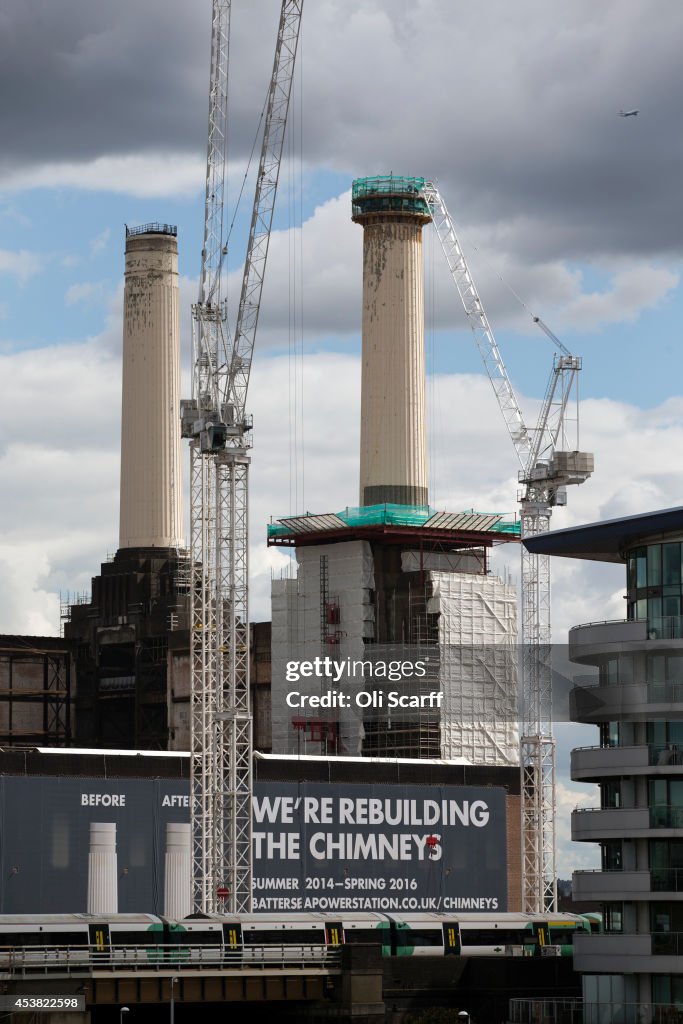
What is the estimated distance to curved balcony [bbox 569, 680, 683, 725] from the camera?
→ 8306cm

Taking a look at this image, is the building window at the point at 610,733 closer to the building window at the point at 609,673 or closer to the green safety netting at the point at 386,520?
the building window at the point at 609,673

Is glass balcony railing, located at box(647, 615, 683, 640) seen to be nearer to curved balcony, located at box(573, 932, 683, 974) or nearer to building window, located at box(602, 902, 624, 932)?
building window, located at box(602, 902, 624, 932)

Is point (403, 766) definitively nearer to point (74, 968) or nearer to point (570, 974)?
point (570, 974)

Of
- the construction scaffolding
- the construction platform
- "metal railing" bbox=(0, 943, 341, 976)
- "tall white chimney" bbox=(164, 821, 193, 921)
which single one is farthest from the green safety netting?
"metal railing" bbox=(0, 943, 341, 976)

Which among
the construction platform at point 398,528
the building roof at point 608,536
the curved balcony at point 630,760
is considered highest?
the construction platform at point 398,528

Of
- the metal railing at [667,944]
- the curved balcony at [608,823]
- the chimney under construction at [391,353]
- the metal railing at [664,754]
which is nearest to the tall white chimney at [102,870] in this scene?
the curved balcony at [608,823]

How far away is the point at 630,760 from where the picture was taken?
8369cm

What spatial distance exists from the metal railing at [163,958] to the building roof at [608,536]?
24.3 meters

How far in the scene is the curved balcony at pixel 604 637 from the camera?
276 ft

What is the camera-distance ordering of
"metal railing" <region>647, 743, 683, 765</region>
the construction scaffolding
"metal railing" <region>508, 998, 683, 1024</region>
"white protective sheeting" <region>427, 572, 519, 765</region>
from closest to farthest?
"metal railing" <region>508, 998, 683, 1024</region> < "metal railing" <region>647, 743, 683, 765</region> < "white protective sheeting" <region>427, 572, 519, 765</region> < the construction scaffolding

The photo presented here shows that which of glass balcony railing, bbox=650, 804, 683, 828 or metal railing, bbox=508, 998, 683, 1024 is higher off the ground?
glass balcony railing, bbox=650, 804, 683, 828

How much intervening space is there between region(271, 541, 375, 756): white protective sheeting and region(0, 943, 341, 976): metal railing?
3101 inches

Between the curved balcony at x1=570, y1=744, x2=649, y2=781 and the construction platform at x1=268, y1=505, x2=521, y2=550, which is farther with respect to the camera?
the construction platform at x1=268, y1=505, x2=521, y2=550

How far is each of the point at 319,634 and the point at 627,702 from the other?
103 metres
